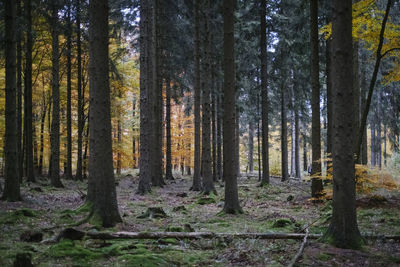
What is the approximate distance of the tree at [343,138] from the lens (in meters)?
5.38

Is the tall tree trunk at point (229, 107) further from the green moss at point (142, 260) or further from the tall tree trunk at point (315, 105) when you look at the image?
the green moss at point (142, 260)

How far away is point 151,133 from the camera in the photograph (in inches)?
702

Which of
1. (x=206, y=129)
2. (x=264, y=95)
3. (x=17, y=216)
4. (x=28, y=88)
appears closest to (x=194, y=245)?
(x=17, y=216)

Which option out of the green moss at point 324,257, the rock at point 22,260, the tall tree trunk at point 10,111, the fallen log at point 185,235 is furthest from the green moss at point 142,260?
the tall tree trunk at point 10,111

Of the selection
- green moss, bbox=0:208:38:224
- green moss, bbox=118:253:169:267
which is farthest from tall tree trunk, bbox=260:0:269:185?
green moss, bbox=118:253:169:267

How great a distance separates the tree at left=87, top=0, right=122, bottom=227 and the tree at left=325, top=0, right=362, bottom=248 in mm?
4455

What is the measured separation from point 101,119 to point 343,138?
15.7ft

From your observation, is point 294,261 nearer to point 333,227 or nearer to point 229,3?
point 333,227

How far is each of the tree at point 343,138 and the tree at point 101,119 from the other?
4455 millimetres

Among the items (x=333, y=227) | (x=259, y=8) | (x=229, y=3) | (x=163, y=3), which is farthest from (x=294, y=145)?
(x=333, y=227)

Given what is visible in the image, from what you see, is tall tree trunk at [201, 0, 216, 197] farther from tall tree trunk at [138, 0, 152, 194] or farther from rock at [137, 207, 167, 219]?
rock at [137, 207, 167, 219]

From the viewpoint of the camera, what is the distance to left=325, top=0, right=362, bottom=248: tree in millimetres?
5379

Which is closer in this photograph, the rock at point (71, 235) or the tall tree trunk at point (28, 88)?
the rock at point (71, 235)

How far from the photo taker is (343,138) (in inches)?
214
